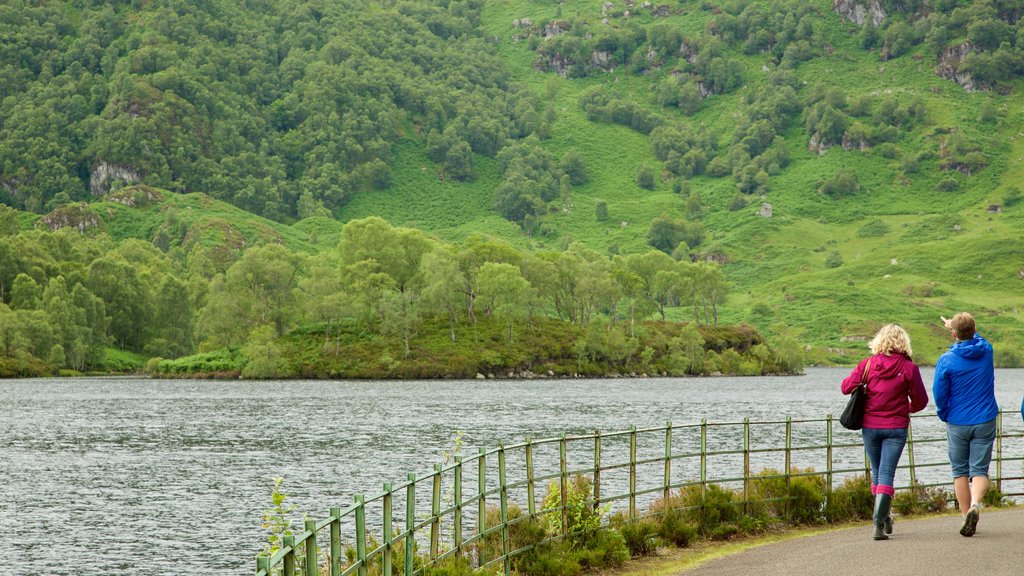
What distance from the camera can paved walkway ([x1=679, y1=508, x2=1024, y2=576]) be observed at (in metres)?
17.2

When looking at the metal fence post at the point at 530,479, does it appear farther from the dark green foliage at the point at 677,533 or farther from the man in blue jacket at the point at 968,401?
the man in blue jacket at the point at 968,401

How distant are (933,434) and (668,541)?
245 ft

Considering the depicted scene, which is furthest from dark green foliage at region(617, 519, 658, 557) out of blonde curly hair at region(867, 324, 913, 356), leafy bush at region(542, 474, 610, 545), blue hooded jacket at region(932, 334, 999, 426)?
blue hooded jacket at region(932, 334, 999, 426)

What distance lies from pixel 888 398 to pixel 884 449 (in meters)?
0.92

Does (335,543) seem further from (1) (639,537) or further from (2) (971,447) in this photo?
(2) (971,447)

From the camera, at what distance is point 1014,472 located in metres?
59.6

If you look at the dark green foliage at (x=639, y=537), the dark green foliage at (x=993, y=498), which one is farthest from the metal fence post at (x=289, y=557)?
the dark green foliage at (x=993, y=498)

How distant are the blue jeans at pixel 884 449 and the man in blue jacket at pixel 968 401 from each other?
0.93 metres

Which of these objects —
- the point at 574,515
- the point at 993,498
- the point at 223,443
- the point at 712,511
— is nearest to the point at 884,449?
the point at 712,511

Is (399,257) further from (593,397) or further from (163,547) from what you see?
(163,547)

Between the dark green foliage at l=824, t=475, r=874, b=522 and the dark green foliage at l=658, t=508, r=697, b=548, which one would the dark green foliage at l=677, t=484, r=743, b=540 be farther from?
the dark green foliage at l=824, t=475, r=874, b=522

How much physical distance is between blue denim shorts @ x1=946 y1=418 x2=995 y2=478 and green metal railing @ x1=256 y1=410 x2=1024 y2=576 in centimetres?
341

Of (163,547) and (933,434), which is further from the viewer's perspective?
(933,434)

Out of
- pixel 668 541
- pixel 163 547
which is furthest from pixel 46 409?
pixel 668 541
